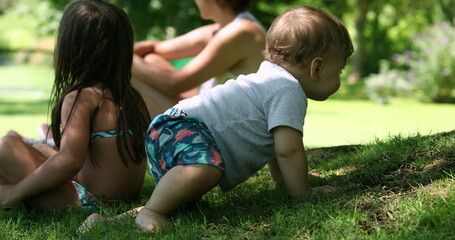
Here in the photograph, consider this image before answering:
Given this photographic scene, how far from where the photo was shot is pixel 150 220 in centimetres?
297

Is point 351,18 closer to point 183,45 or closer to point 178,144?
point 183,45

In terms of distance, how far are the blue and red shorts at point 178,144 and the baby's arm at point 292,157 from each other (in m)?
0.30

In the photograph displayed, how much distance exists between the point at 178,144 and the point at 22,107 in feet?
42.7

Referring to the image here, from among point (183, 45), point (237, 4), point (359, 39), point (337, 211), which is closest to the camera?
point (337, 211)

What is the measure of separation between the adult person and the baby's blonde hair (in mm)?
1881

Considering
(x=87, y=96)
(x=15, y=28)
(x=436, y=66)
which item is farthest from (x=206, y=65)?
(x=15, y=28)

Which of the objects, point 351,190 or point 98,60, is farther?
point 98,60

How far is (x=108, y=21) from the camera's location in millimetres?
3783

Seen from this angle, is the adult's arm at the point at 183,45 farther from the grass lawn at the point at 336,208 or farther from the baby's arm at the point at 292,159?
the baby's arm at the point at 292,159

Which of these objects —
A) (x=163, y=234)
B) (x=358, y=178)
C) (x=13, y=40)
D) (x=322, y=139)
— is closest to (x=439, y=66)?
(x=322, y=139)

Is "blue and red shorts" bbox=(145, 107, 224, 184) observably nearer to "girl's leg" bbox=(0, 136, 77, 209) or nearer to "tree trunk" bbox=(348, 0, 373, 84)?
"girl's leg" bbox=(0, 136, 77, 209)

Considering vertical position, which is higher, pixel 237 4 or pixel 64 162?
pixel 237 4

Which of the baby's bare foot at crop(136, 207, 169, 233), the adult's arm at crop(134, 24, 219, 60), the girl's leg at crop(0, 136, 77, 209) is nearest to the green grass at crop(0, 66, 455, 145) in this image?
the adult's arm at crop(134, 24, 219, 60)

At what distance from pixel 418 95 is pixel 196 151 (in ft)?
41.9
